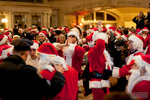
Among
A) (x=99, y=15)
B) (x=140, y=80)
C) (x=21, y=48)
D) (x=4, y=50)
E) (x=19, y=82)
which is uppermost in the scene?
(x=99, y=15)

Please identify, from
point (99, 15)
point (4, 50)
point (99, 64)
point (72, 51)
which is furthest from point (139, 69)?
point (99, 15)

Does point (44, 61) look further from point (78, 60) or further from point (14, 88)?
point (78, 60)

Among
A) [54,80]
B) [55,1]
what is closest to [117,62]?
[54,80]

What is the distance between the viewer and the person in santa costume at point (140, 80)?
318 centimetres

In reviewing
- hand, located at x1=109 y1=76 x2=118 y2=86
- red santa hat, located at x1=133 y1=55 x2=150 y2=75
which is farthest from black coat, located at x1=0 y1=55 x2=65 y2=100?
hand, located at x1=109 y1=76 x2=118 y2=86

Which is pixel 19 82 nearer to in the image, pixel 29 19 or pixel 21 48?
pixel 21 48

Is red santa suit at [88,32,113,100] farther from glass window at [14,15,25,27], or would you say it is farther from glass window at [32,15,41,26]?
glass window at [32,15,41,26]

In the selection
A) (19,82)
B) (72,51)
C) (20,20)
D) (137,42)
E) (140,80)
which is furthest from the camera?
(20,20)

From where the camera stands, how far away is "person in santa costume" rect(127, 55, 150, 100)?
3.18 m

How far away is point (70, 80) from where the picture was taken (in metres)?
3.52

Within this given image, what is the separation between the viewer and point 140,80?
3.32 meters

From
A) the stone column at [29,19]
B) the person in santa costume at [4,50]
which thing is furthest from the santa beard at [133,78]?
the stone column at [29,19]

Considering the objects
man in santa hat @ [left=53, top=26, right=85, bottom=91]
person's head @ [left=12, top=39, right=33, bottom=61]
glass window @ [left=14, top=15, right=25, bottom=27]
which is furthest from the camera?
glass window @ [left=14, top=15, right=25, bottom=27]

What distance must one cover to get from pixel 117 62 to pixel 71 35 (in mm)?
1365
